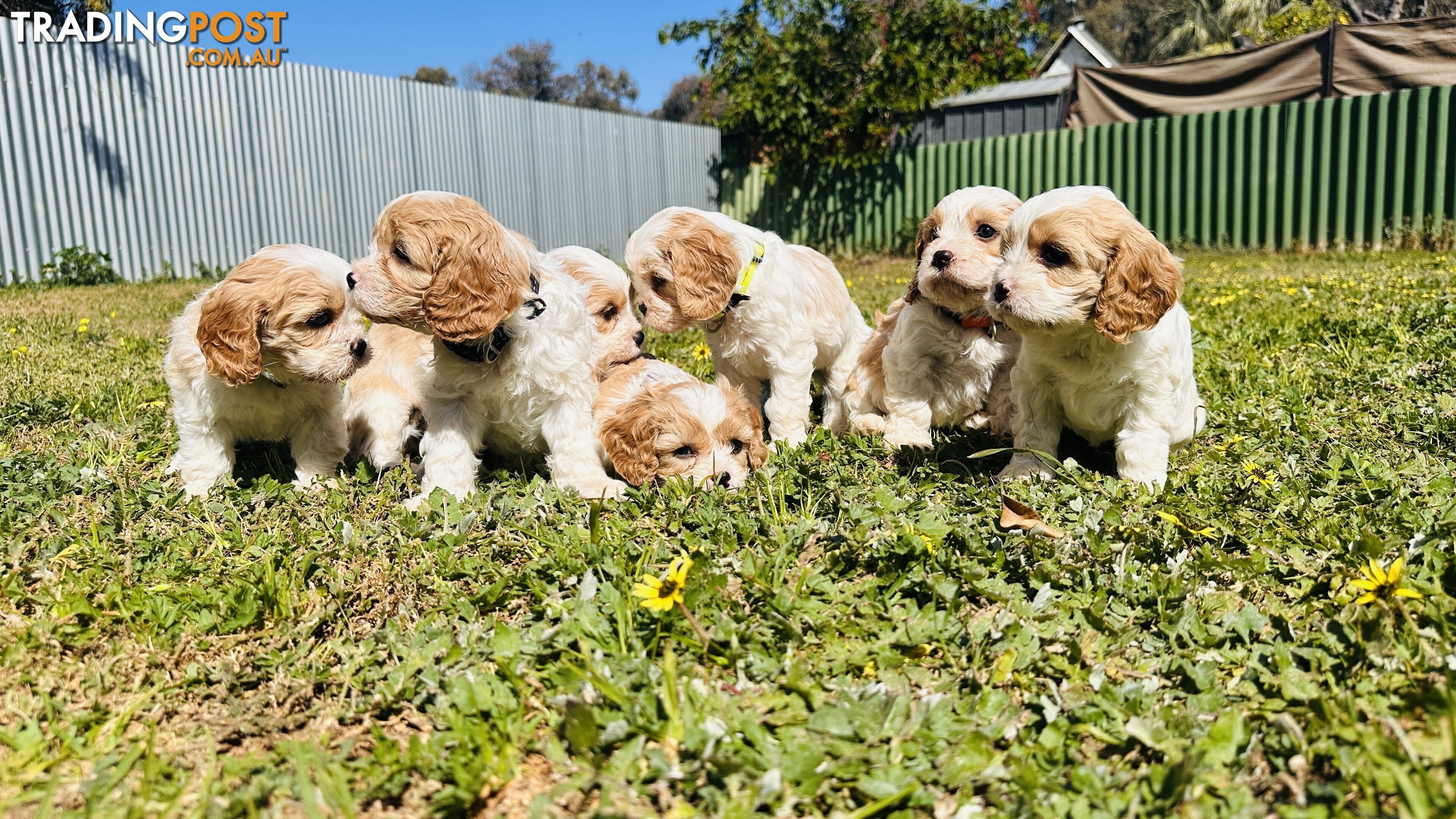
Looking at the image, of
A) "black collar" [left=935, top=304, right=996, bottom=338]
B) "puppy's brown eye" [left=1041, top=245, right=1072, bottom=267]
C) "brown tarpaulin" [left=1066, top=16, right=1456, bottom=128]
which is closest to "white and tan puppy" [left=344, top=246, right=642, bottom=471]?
"black collar" [left=935, top=304, right=996, bottom=338]

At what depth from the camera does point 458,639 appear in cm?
257

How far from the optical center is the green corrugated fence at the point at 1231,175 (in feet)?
43.8

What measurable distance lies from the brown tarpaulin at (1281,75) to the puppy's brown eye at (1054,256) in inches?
571

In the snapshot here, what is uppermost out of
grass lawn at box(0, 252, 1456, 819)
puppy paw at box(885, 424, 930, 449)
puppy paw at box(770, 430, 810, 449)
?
puppy paw at box(885, 424, 930, 449)

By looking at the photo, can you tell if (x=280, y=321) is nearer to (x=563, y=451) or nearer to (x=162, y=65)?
(x=563, y=451)

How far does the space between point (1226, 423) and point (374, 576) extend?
3.91 meters

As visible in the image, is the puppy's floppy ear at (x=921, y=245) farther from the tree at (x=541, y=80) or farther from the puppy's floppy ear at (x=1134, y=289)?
the tree at (x=541, y=80)

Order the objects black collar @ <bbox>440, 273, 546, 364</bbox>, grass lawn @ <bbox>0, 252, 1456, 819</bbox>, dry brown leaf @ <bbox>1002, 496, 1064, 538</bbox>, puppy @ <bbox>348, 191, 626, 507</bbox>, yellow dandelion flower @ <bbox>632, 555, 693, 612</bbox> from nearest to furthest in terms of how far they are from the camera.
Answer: grass lawn @ <bbox>0, 252, 1456, 819</bbox>
yellow dandelion flower @ <bbox>632, 555, 693, 612</bbox>
dry brown leaf @ <bbox>1002, 496, 1064, 538</bbox>
puppy @ <bbox>348, 191, 626, 507</bbox>
black collar @ <bbox>440, 273, 546, 364</bbox>

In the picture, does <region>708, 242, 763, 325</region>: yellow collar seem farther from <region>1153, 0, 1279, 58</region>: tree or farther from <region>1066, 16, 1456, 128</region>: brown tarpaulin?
<region>1153, 0, 1279, 58</region>: tree

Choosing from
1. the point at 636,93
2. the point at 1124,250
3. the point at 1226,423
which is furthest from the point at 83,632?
the point at 636,93

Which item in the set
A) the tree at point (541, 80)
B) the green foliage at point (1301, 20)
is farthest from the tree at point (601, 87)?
the green foliage at point (1301, 20)

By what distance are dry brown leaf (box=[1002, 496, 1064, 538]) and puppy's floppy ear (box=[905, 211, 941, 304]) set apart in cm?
135

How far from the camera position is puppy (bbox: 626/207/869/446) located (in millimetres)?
4539

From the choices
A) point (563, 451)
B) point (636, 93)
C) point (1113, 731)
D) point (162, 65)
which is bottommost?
point (1113, 731)
